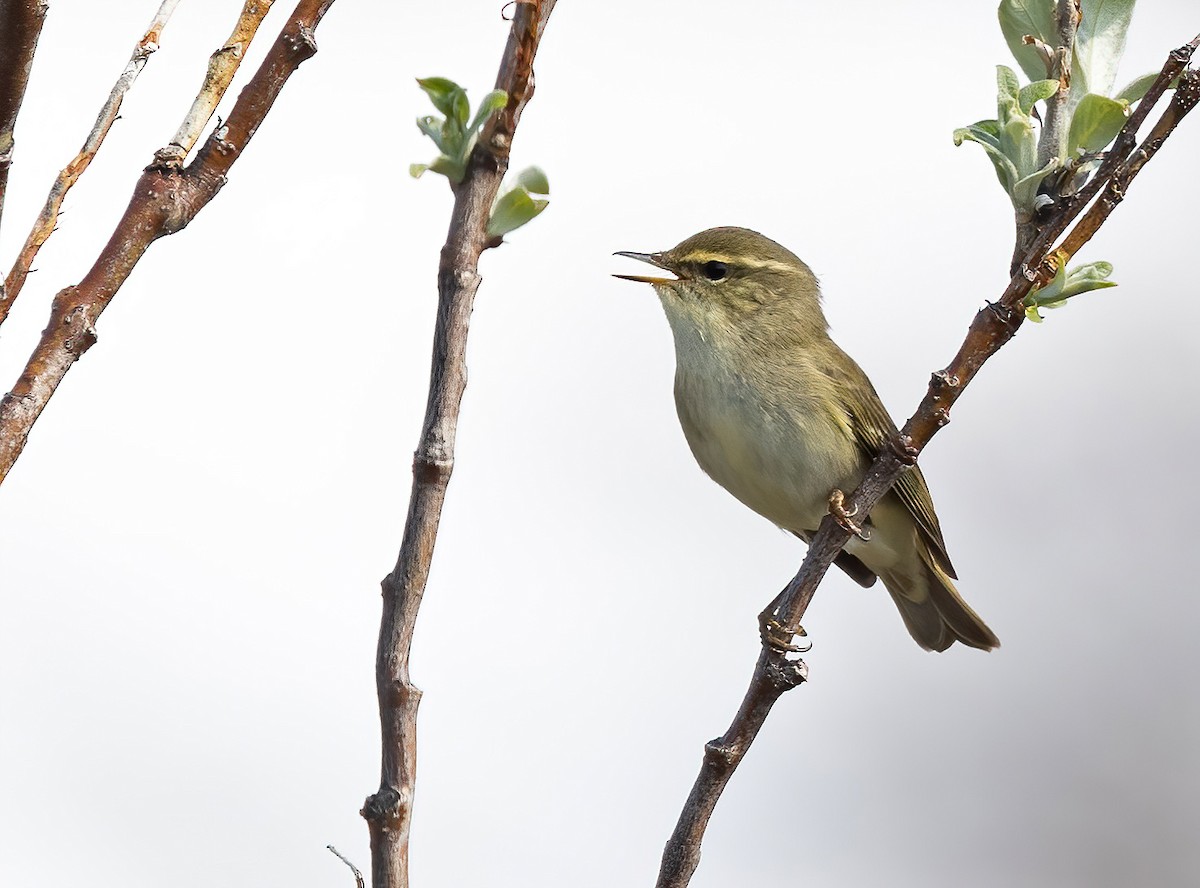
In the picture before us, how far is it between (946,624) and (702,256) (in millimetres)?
1368

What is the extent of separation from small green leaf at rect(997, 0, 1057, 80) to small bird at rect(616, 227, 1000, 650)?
154cm

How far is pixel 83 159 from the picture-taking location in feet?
3.43

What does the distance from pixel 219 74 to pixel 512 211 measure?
0.89 ft

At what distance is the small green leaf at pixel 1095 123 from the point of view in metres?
1.24

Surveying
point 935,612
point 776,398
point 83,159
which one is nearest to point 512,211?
point 83,159

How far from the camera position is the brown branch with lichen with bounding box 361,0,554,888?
971mm

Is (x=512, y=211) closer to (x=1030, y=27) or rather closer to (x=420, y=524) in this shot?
(x=420, y=524)

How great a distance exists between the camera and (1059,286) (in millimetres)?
1259

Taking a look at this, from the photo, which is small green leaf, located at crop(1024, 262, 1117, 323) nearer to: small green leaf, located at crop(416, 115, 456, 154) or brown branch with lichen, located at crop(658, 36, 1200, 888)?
brown branch with lichen, located at crop(658, 36, 1200, 888)

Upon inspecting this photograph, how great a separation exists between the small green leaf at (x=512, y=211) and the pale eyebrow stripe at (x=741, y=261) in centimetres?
236

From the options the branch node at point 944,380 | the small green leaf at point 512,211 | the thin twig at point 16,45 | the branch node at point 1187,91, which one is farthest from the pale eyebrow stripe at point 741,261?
the thin twig at point 16,45

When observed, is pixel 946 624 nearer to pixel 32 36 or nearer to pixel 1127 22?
pixel 1127 22

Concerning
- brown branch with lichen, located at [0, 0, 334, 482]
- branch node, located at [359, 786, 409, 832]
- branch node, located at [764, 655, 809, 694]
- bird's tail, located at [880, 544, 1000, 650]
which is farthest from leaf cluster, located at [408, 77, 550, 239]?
bird's tail, located at [880, 544, 1000, 650]

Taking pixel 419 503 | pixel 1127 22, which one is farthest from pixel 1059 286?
pixel 419 503
